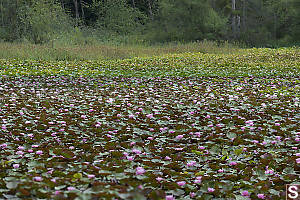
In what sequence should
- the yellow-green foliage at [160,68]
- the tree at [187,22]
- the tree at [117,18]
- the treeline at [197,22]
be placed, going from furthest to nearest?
the tree at [117,18], the tree at [187,22], the treeline at [197,22], the yellow-green foliage at [160,68]

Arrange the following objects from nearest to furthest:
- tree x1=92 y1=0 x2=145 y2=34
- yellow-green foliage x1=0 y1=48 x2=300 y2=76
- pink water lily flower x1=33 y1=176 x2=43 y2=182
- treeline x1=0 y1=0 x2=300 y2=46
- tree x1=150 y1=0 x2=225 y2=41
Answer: pink water lily flower x1=33 y1=176 x2=43 y2=182 → yellow-green foliage x1=0 y1=48 x2=300 y2=76 → treeline x1=0 y1=0 x2=300 y2=46 → tree x1=150 y1=0 x2=225 y2=41 → tree x1=92 y1=0 x2=145 y2=34

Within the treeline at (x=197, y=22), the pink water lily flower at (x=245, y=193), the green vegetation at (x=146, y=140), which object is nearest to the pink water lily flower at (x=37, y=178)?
the green vegetation at (x=146, y=140)

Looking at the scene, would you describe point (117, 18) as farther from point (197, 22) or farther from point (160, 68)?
point (160, 68)

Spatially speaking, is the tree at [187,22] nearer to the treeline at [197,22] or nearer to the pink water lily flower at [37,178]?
the treeline at [197,22]

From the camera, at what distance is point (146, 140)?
12.1ft

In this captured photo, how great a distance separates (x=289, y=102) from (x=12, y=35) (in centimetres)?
1726

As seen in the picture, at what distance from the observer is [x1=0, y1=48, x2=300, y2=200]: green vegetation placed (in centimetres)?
228

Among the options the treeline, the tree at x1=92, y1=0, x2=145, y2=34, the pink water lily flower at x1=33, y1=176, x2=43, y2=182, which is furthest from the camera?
the tree at x1=92, y1=0, x2=145, y2=34

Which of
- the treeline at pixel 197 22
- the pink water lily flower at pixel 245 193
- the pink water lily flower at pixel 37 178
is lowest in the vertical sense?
the pink water lily flower at pixel 245 193

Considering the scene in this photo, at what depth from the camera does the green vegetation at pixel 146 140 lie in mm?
2275

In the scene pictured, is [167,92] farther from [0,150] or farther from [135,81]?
[0,150]

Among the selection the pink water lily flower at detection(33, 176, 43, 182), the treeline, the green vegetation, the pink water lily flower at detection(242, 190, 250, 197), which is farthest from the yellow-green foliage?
the pink water lily flower at detection(242, 190, 250, 197)

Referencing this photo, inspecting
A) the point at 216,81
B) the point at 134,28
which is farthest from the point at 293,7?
the point at 216,81

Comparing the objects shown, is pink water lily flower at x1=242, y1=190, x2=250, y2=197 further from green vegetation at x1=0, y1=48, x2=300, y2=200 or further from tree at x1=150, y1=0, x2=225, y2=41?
tree at x1=150, y1=0, x2=225, y2=41
